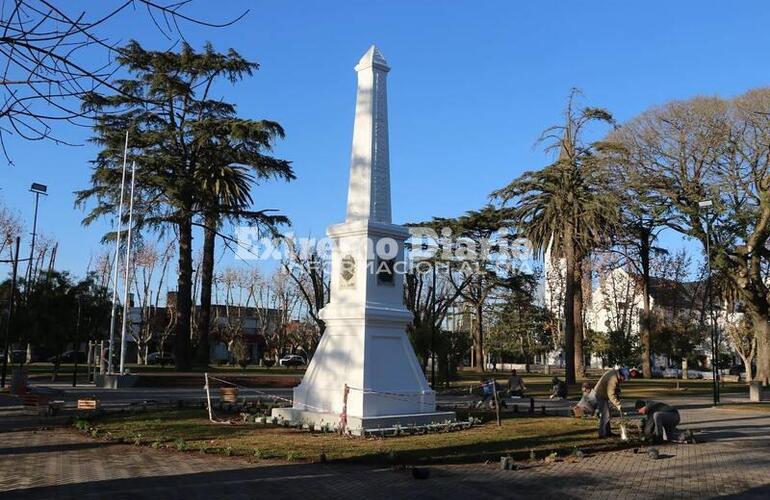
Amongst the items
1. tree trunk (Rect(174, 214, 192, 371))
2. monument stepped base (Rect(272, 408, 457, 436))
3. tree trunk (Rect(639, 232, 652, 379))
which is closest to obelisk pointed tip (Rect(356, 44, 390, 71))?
monument stepped base (Rect(272, 408, 457, 436))

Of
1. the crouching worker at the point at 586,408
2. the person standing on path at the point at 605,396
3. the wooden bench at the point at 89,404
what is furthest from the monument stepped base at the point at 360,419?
the wooden bench at the point at 89,404

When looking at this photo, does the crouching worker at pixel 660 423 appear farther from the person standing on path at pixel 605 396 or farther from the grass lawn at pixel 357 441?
the grass lawn at pixel 357 441

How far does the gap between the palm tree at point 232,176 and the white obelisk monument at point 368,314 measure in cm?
1913

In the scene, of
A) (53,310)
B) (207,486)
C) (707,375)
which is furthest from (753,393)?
(707,375)

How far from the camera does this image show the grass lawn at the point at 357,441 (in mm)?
11422

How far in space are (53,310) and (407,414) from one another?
84.4 feet

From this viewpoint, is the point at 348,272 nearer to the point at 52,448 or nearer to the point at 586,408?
the point at 52,448

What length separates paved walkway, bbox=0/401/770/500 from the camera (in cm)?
867

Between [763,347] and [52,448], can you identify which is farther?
[763,347]

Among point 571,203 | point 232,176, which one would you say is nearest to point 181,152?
point 232,176

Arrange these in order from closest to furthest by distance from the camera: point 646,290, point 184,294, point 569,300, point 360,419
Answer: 1. point 360,419
2. point 569,300
3. point 184,294
4. point 646,290

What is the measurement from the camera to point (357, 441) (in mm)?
13195

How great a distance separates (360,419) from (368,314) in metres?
2.32

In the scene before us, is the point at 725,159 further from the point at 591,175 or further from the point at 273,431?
the point at 273,431
